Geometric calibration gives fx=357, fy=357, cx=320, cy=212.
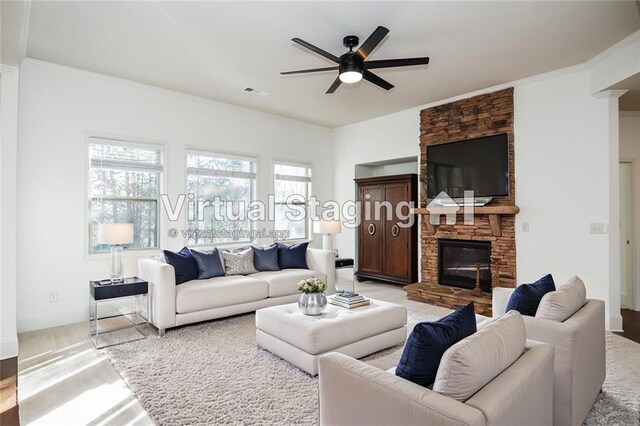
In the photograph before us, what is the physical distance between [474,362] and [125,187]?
4690mm

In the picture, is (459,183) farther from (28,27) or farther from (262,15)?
(28,27)

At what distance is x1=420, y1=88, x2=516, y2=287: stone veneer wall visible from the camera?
4.78 metres

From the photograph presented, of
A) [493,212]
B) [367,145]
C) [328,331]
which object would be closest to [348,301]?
[328,331]

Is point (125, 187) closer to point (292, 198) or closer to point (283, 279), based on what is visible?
point (283, 279)

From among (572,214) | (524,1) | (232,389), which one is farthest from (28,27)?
(572,214)

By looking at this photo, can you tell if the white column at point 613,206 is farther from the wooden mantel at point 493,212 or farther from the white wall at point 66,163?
the white wall at point 66,163

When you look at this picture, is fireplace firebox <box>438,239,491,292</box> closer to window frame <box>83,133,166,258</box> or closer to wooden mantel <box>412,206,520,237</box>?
wooden mantel <box>412,206,520,237</box>

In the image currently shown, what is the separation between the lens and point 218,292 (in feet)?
13.2

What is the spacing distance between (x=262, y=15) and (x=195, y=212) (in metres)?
Answer: 3.13

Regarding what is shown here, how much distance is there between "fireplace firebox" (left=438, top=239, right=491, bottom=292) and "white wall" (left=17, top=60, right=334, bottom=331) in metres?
3.94

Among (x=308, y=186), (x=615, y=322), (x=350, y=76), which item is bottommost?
(x=615, y=322)

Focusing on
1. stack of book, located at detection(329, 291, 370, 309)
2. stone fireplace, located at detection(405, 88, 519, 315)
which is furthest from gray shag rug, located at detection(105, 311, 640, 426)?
stone fireplace, located at detection(405, 88, 519, 315)

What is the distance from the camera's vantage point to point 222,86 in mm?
4840

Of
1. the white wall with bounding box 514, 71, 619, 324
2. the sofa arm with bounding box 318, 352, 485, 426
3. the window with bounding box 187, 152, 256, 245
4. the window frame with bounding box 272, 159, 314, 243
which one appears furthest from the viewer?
the window frame with bounding box 272, 159, 314, 243
